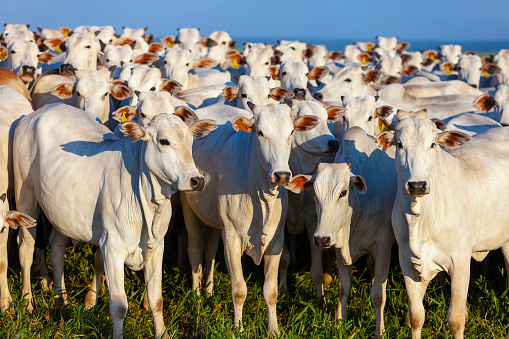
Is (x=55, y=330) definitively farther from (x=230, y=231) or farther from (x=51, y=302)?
(x=230, y=231)

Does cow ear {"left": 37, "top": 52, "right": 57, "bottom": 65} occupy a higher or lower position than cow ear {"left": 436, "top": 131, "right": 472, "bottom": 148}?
lower

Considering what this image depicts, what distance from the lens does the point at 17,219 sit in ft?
17.8

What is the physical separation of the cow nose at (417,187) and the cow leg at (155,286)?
78.3 inches

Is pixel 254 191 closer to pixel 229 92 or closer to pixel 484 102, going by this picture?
pixel 229 92

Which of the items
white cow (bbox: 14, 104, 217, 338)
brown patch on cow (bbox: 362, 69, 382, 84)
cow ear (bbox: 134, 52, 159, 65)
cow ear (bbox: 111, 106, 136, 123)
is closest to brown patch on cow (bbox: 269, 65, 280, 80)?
brown patch on cow (bbox: 362, 69, 382, 84)

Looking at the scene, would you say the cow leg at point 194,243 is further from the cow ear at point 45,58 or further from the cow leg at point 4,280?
the cow ear at point 45,58

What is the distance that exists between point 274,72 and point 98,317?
17.6ft

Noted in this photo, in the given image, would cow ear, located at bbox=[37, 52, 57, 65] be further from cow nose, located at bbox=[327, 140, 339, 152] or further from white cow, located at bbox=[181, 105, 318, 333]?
cow nose, located at bbox=[327, 140, 339, 152]

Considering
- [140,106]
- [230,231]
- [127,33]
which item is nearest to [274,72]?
[140,106]

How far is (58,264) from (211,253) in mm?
1436

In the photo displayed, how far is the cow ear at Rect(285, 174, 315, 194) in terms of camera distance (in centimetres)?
550

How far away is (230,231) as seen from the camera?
18.9ft

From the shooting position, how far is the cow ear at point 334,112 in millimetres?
6762

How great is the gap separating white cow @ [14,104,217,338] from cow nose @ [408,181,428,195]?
4.71ft
